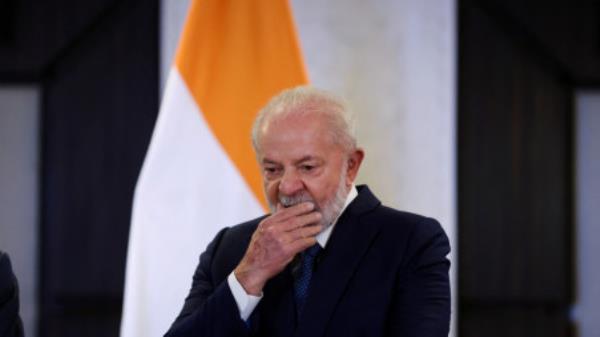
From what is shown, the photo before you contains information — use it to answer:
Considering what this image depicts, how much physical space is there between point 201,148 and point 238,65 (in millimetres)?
291

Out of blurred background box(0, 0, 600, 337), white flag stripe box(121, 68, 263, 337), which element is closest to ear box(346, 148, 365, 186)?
white flag stripe box(121, 68, 263, 337)

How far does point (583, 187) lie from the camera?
303cm

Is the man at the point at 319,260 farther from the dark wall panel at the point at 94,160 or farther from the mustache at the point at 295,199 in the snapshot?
the dark wall panel at the point at 94,160

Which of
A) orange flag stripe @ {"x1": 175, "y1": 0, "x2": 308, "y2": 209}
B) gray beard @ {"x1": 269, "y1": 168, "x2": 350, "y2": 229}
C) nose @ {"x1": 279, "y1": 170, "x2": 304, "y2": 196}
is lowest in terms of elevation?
gray beard @ {"x1": 269, "y1": 168, "x2": 350, "y2": 229}

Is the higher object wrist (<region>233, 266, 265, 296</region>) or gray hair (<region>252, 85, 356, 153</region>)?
gray hair (<region>252, 85, 356, 153</region>)

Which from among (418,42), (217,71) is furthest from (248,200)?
(418,42)

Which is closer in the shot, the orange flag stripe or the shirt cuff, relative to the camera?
the shirt cuff

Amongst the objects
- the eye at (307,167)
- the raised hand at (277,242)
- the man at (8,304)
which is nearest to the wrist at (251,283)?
the raised hand at (277,242)

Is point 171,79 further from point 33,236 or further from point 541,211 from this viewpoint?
point 541,211

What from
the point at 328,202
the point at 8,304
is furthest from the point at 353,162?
the point at 8,304

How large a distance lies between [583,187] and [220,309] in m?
1.85

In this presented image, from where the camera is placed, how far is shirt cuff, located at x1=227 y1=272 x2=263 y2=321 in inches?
63.7

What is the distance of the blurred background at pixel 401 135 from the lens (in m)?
2.94

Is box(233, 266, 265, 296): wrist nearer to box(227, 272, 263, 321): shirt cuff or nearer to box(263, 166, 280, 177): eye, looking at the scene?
box(227, 272, 263, 321): shirt cuff
